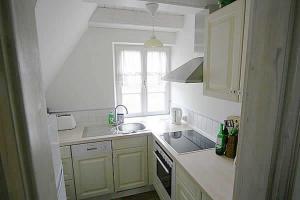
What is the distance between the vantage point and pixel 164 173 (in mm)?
1803

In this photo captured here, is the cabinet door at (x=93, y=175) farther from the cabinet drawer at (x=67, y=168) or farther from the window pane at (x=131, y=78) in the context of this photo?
the window pane at (x=131, y=78)

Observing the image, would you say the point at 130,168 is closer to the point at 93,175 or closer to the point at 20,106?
the point at 93,175

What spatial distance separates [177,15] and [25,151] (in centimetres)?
241

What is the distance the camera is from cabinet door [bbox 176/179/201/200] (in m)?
1.28

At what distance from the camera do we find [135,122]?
253 cm

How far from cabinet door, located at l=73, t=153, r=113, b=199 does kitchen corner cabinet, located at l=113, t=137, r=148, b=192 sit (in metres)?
0.08

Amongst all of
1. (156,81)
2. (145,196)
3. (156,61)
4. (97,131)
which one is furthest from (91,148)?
(156,61)

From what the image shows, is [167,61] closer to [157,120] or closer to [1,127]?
[157,120]

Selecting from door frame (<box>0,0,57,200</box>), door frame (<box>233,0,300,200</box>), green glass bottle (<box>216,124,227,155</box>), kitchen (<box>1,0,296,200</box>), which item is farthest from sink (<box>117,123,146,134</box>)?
door frame (<box>0,0,57,200</box>)

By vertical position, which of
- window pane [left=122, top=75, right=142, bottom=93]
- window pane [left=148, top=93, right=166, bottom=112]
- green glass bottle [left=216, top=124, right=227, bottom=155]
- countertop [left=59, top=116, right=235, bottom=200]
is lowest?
countertop [left=59, top=116, right=235, bottom=200]

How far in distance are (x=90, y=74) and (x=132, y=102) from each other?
0.77m

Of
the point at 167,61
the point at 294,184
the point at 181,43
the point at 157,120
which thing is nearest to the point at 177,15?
the point at 181,43

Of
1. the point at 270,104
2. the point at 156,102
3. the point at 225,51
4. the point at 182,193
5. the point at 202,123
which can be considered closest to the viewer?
the point at 270,104

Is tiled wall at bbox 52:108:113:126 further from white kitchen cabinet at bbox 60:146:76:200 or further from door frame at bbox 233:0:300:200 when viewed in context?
door frame at bbox 233:0:300:200
